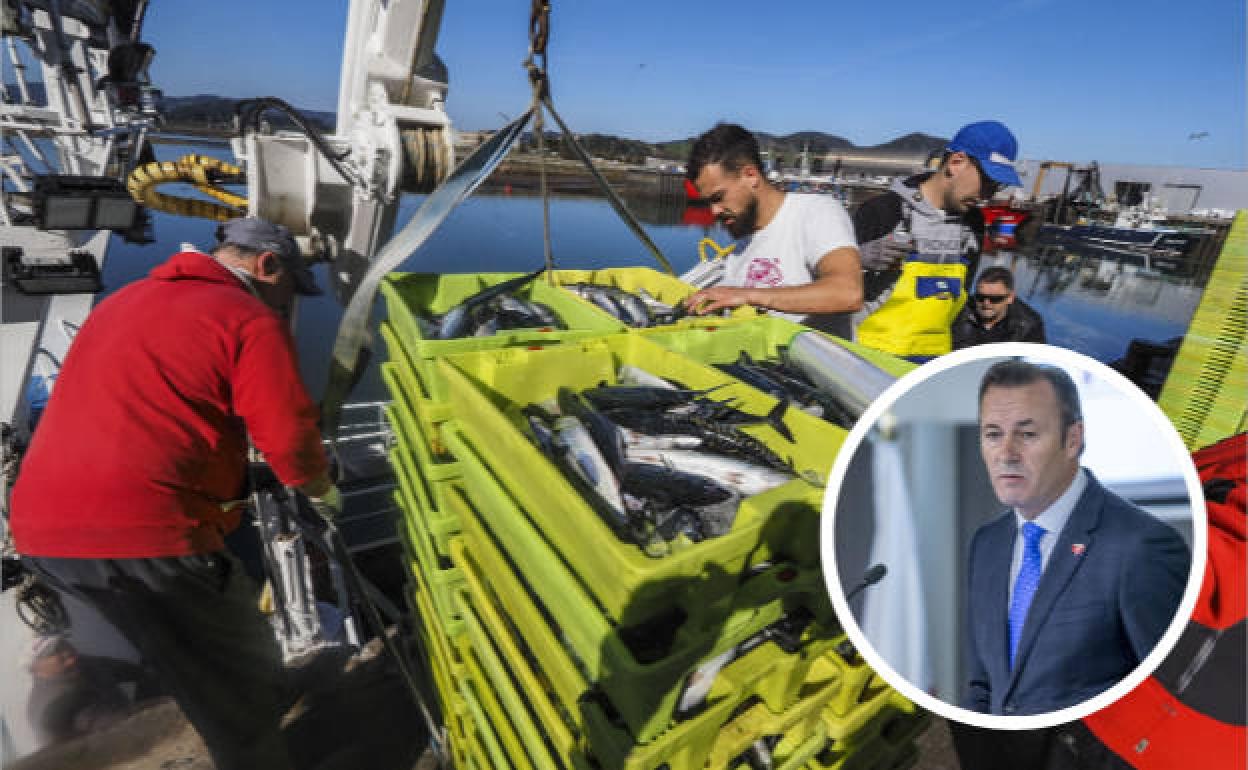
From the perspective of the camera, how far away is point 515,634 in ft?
4.72

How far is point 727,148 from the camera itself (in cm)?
286

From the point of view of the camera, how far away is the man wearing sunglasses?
429cm

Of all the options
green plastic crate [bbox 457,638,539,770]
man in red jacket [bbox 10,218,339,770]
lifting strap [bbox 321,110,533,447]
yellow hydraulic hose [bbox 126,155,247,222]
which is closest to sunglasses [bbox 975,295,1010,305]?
lifting strap [bbox 321,110,533,447]

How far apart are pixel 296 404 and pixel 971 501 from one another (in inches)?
92.3

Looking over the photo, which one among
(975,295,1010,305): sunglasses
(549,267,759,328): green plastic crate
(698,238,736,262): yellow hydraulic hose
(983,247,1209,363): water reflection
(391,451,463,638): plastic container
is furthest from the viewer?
(983,247,1209,363): water reflection

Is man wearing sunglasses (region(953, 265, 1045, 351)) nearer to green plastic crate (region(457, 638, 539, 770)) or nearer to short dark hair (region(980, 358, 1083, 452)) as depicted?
short dark hair (region(980, 358, 1083, 452))

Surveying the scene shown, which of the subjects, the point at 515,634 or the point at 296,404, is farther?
the point at 296,404

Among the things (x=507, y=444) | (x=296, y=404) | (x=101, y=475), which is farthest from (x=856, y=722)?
(x=101, y=475)

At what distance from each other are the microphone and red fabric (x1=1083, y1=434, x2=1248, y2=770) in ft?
2.46

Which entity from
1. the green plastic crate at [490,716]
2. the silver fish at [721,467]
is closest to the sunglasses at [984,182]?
the silver fish at [721,467]

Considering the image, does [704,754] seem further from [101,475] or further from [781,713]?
[101,475]

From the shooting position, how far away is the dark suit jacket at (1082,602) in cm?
77

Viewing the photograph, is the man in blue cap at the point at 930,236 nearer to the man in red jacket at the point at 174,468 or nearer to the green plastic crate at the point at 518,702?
the green plastic crate at the point at 518,702

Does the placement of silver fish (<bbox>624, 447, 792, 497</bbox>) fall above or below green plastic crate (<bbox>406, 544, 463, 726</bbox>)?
→ above
